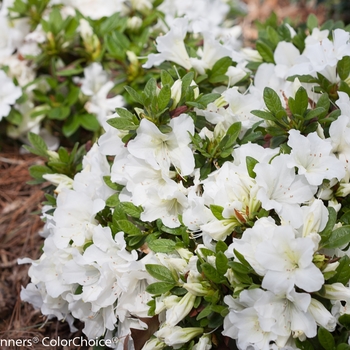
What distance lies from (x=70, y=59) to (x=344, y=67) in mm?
1506

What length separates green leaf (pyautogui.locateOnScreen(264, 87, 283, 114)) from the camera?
5.11 feet

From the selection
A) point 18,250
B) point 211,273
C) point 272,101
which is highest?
point 272,101

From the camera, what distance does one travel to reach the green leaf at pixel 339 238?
4.32 ft

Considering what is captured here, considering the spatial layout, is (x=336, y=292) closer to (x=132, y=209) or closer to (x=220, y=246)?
(x=220, y=246)

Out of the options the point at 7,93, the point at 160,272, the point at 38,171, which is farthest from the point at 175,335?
the point at 7,93

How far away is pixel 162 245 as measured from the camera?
1506mm

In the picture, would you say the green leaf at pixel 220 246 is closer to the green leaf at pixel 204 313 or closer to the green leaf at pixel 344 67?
the green leaf at pixel 204 313

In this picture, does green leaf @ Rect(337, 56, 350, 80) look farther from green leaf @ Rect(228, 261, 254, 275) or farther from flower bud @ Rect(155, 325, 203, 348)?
flower bud @ Rect(155, 325, 203, 348)

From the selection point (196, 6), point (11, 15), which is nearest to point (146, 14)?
point (196, 6)

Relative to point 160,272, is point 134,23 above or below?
above

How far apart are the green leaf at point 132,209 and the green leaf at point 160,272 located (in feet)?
0.61

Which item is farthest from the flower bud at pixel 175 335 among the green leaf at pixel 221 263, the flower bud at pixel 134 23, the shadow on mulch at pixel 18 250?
the flower bud at pixel 134 23

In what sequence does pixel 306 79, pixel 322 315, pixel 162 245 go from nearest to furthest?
pixel 322 315
pixel 162 245
pixel 306 79

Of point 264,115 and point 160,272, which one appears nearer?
point 160,272
